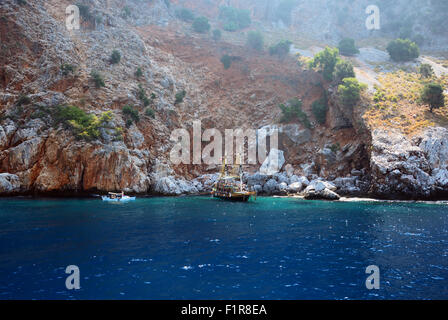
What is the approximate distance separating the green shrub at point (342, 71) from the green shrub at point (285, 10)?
6495 cm

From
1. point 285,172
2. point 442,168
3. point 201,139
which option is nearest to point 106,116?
point 201,139

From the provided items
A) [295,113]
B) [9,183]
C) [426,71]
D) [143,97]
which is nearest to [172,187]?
[143,97]

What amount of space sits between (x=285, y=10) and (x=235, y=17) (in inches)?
1042

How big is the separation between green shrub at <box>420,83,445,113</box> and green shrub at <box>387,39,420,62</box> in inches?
1383

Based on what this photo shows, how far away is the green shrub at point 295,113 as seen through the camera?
225 ft

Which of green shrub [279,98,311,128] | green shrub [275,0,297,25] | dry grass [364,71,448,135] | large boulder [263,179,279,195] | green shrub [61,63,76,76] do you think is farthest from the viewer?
green shrub [275,0,297,25]

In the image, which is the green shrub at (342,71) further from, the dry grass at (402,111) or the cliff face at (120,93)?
the cliff face at (120,93)

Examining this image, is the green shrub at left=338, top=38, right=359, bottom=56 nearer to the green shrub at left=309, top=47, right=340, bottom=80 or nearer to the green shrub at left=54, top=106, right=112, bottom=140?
the green shrub at left=309, top=47, right=340, bottom=80

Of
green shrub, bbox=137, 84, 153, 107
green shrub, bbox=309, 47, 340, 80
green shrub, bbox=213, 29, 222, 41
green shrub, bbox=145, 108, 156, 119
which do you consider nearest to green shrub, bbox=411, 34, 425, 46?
green shrub, bbox=309, 47, 340, 80

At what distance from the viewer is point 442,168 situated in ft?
140

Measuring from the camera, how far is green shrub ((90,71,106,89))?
57100 millimetres

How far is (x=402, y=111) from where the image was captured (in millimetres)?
53250

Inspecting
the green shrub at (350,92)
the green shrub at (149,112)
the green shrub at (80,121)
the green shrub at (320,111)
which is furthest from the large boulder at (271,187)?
the green shrub at (80,121)
